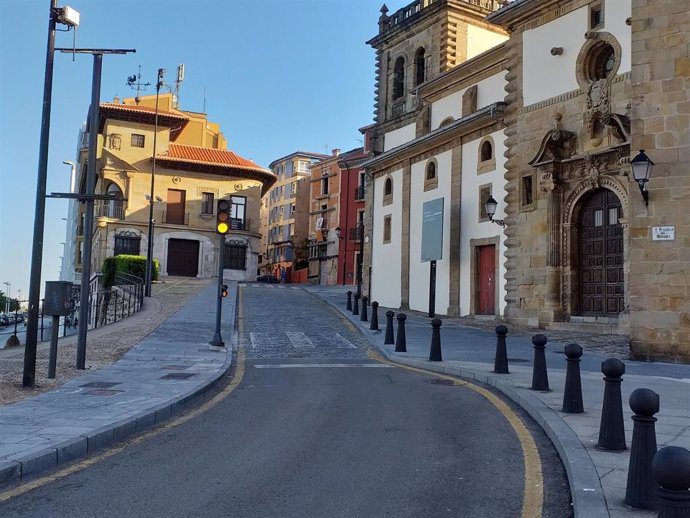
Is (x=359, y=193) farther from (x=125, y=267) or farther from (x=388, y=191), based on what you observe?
(x=125, y=267)

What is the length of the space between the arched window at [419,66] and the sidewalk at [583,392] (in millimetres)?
21695

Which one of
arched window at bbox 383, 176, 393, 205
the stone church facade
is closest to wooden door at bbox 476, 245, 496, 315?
the stone church facade

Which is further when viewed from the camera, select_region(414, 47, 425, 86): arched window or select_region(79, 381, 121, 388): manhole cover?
select_region(414, 47, 425, 86): arched window

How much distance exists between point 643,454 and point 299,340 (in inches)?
564

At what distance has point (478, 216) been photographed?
2758 centimetres

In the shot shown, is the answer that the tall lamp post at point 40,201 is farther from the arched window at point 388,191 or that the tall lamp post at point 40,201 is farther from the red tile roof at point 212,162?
the red tile roof at point 212,162

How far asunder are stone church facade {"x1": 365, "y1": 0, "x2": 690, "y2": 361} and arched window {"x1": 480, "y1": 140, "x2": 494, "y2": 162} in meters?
0.44

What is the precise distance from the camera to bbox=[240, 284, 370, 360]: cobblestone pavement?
1558 centimetres

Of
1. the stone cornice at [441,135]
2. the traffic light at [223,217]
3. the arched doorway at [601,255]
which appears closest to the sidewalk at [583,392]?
the arched doorway at [601,255]

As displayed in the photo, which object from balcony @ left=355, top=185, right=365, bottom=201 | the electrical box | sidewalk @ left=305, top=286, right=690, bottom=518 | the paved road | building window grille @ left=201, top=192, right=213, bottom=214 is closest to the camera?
the paved road

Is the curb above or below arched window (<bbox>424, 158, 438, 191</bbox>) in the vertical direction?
below

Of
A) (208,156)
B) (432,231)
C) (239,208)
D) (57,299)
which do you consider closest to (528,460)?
(57,299)

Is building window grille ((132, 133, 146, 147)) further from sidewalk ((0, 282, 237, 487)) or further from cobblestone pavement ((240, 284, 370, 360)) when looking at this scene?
sidewalk ((0, 282, 237, 487))

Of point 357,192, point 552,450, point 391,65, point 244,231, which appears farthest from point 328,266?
point 552,450
